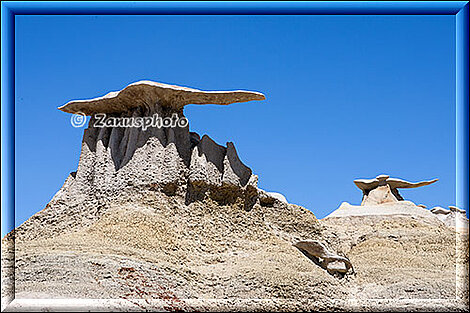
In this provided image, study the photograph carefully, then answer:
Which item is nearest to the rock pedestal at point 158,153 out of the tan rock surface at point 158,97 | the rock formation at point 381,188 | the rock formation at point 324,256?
the tan rock surface at point 158,97

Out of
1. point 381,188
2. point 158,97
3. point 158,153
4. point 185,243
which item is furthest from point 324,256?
point 381,188

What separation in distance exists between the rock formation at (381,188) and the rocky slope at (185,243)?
12.1 meters

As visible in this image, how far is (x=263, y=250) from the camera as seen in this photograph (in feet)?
63.9

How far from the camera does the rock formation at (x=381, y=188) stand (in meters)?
36.4

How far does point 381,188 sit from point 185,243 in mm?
20429

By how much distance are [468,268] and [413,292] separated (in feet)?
10.3

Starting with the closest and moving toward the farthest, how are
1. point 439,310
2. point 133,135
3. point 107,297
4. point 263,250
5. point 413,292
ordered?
point 107,297 → point 439,310 → point 413,292 → point 263,250 → point 133,135

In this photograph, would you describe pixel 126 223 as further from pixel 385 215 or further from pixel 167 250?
pixel 385 215

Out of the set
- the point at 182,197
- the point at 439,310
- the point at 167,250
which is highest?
the point at 182,197

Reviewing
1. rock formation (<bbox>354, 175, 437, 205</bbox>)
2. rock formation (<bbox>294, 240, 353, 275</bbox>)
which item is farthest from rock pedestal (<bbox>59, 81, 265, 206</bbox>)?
rock formation (<bbox>354, 175, 437, 205</bbox>)

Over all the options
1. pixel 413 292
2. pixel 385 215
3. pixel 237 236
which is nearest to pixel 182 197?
pixel 237 236

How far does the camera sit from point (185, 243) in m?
19.0

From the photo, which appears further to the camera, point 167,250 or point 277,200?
point 277,200

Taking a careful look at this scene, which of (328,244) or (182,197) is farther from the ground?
(182,197)
